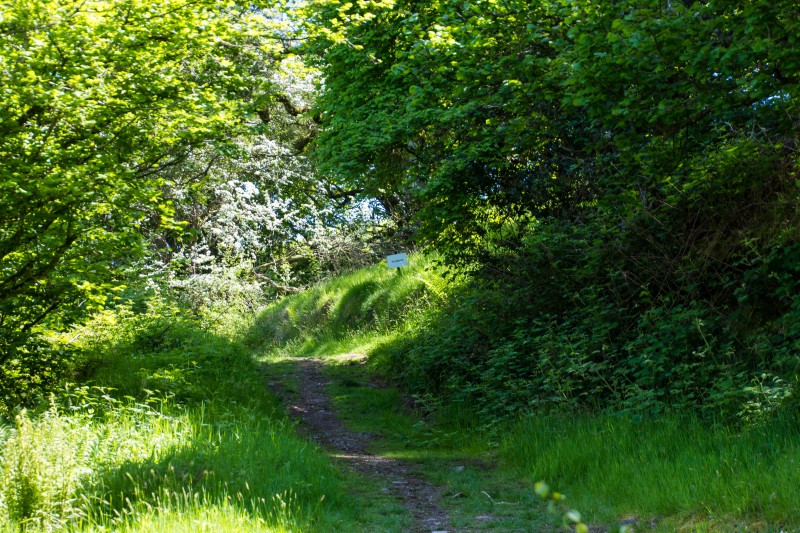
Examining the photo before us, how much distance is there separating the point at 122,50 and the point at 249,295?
718 inches

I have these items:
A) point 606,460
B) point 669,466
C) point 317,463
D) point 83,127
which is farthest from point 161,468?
point 83,127

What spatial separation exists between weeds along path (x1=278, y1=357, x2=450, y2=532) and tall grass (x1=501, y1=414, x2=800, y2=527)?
3.90 feet

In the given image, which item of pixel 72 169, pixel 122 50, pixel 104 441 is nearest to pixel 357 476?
pixel 104 441

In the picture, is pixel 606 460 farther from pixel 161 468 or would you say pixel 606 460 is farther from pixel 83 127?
pixel 83 127

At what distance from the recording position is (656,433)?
7.24 metres

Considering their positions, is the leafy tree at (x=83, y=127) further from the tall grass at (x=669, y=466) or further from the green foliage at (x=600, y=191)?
the tall grass at (x=669, y=466)

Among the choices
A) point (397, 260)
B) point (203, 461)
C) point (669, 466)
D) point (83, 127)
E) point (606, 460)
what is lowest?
point (203, 461)

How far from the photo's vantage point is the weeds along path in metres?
7.07

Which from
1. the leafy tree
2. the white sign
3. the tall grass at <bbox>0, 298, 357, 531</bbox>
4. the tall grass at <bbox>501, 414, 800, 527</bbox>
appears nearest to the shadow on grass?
the tall grass at <bbox>0, 298, 357, 531</bbox>

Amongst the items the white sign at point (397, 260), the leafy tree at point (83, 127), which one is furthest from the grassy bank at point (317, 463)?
the white sign at point (397, 260)

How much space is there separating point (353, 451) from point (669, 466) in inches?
187

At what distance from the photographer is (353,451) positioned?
10.1 m

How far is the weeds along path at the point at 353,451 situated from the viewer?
707cm

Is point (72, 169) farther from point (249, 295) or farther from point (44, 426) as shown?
point (249, 295)
